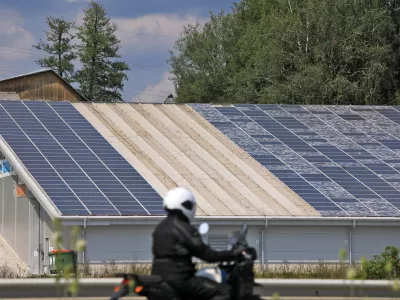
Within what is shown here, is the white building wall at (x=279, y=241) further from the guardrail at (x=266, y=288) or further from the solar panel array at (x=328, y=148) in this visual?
the guardrail at (x=266, y=288)

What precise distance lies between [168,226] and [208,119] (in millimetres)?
29521

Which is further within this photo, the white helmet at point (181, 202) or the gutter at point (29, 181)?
the gutter at point (29, 181)

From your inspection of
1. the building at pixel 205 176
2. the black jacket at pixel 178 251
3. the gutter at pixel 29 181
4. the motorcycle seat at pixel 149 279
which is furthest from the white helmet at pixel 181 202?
the gutter at pixel 29 181

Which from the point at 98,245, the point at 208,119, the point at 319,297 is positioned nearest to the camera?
the point at 319,297

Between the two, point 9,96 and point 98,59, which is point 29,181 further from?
point 98,59

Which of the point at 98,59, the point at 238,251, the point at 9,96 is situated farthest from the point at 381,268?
the point at 98,59

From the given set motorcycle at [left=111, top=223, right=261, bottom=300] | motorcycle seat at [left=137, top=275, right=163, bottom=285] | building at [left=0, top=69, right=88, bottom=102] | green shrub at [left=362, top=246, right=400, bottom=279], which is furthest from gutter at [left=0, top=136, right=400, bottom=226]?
building at [left=0, top=69, right=88, bottom=102]

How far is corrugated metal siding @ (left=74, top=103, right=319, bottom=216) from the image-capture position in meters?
32.8

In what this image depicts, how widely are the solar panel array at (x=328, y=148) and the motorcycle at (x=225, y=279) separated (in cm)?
2120

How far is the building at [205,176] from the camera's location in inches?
1231

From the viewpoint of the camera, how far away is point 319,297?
17.7m

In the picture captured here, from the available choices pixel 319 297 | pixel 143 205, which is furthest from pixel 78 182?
pixel 319 297

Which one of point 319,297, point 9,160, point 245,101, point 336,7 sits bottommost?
point 319,297

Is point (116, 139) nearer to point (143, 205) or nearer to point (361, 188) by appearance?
point (143, 205)
